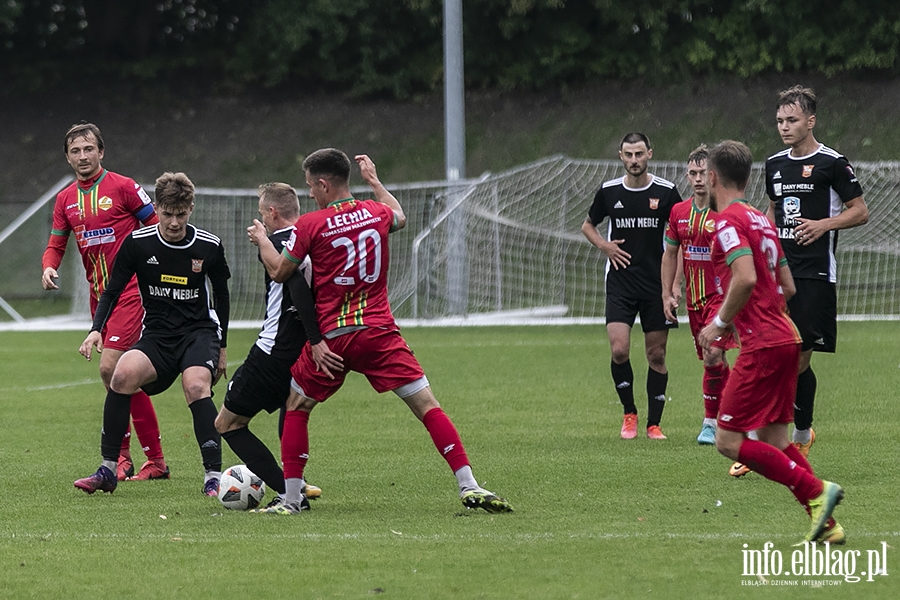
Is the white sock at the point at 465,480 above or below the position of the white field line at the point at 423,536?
above

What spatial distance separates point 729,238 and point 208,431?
3225 millimetres

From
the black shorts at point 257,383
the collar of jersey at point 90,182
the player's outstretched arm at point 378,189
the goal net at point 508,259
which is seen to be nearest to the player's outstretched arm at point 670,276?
the player's outstretched arm at point 378,189

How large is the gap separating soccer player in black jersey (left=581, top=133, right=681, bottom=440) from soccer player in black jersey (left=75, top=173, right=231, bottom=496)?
310cm

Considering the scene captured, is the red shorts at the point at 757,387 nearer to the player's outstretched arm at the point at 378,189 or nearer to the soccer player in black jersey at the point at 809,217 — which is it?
the player's outstretched arm at the point at 378,189

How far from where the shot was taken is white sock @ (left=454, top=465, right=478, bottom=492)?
6102mm

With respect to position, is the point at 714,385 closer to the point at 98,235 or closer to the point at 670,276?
the point at 670,276

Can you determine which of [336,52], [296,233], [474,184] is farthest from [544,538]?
[336,52]

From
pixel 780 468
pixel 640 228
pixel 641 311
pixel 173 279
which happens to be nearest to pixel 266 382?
pixel 173 279

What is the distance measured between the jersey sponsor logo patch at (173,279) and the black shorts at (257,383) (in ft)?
3.05

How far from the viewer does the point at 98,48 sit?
36250 mm

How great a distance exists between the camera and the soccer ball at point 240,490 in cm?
636

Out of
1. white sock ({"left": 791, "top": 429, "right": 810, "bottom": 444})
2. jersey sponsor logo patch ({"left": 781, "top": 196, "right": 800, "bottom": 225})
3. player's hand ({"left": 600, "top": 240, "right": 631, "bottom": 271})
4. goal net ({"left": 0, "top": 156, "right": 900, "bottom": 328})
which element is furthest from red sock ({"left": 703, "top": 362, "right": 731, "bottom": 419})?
goal net ({"left": 0, "top": 156, "right": 900, "bottom": 328})

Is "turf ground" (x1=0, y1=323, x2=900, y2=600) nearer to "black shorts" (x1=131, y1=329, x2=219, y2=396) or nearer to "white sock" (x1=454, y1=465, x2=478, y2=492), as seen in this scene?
"white sock" (x1=454, y1=465, x2=478, y2=492)

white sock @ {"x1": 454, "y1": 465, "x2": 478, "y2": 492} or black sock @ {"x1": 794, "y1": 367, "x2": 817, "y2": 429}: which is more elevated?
black sock @ {"x1": 794, "y1": 367, "x2": 817, "y2": 429}
